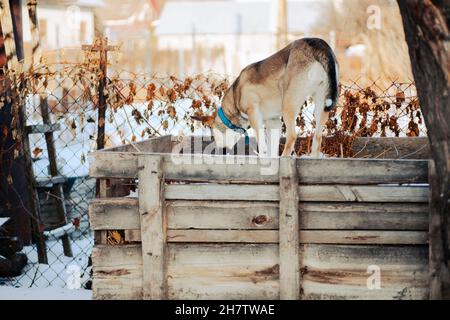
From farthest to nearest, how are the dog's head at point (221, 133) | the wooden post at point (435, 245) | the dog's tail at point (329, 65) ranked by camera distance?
the dog's head at point (221, 133) → the dog's tail at point (329, 65) → the wooden post at point (435, 245)

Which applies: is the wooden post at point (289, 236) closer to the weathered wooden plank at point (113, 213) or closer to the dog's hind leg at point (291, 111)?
the weathered wooden plank at point (113, 213)

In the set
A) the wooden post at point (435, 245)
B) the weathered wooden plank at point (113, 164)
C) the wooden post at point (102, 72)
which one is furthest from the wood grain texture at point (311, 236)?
the wooden post at point (102, 72)

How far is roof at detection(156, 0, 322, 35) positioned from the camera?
178 ft

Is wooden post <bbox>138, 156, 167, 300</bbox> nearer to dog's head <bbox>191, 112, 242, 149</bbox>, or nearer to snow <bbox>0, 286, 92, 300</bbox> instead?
snow <bbox>0, 286, 92, 300</bbox>

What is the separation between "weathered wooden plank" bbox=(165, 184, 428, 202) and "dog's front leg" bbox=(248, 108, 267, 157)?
1742 mm

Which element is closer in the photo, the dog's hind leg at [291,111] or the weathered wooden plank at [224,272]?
the weathered wooden plank at [224,272]

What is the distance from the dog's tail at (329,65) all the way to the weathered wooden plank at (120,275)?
2280 millimetres

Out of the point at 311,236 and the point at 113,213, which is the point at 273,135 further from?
the point at 113,213

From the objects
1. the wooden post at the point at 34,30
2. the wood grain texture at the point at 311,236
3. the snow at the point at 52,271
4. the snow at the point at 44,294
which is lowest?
the snow at the point at 52,271

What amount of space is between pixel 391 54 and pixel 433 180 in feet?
37.4

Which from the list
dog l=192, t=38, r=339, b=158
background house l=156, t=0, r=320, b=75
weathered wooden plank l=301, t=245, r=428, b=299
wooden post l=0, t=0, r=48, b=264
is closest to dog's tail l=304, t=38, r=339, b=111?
dog l=192, t=38, r=339, b=158

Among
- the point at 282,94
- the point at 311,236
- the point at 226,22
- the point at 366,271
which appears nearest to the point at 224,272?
the point at 311,236

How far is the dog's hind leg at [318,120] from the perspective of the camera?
584 cm

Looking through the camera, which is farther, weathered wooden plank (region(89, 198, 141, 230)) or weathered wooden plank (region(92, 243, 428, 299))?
weathered wooden plank (region(89, 198, 141, 230))
